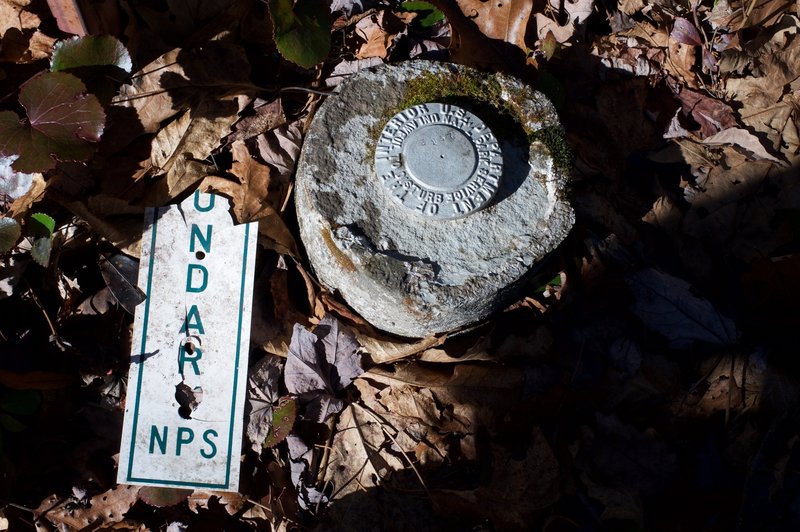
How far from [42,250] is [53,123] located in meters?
0.42

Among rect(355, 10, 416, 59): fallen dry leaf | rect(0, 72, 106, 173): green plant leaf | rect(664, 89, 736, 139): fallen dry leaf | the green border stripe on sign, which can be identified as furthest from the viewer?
rect(664, 89, 736, 139): fallen dry leaf

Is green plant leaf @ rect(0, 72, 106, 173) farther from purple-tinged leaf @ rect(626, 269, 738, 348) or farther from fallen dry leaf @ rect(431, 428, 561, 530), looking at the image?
purple-tinged leaf @ rect(626, 269, 738, 348)

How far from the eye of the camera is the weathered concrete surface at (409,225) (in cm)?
→ 196

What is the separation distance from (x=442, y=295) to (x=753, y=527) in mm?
1356

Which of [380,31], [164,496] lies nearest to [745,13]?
[380,31]

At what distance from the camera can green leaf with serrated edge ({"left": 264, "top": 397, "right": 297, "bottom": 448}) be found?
86.5 inches

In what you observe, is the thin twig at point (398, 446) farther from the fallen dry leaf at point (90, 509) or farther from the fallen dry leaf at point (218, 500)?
the fallen dry leaf at point (90, 509)

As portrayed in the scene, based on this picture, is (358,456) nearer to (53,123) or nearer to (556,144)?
(556,144)

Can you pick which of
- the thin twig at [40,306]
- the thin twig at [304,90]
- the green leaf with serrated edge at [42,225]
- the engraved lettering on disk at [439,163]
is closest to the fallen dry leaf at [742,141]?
the engraved lettering on disk at [439,163]

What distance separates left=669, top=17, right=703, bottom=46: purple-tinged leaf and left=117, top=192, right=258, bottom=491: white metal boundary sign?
6.87ft

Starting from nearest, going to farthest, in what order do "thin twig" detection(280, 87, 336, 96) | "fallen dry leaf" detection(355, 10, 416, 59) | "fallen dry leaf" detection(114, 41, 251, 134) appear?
"fallen dry leaf" detection(114, 41, 251, 134)
"thin twig" detection(280, 87, 336, 96)
"fallen dry leaf" detection(355, 10, 416, 59)

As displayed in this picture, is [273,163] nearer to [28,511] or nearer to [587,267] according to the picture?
[587,267]

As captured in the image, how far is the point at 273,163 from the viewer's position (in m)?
2.32

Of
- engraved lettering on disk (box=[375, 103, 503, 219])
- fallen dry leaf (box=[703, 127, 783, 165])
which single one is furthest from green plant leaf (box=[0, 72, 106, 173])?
fallen dry leaf (box=[703, 127, 783, 165])
